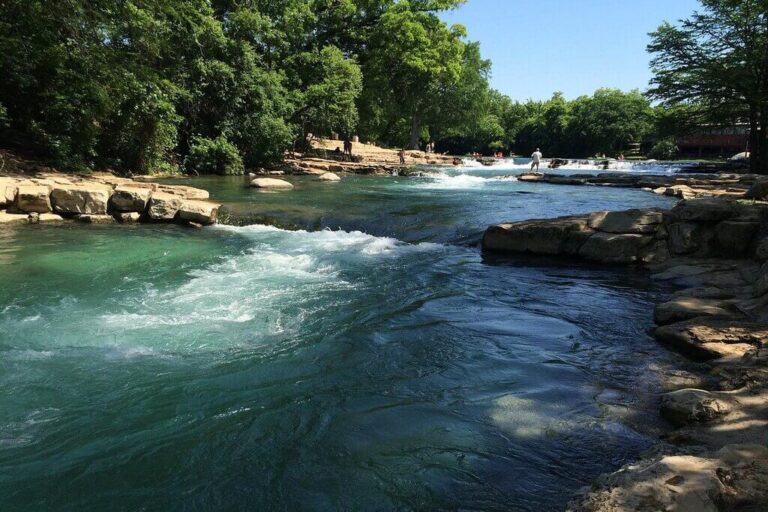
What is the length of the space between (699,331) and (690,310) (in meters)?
0.77

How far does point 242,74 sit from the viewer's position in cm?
2391

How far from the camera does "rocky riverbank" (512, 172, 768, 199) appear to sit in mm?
14820

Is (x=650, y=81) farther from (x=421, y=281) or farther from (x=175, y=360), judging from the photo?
(x=175, y=360)

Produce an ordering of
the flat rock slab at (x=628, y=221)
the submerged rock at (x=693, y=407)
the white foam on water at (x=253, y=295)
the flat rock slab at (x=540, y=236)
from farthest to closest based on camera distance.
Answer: the flat rock slab at (x=540, y=236)
the flat rock slab at (x=628, y=221)
the white foam on water at (x=253, y=295)
the submerged rock at (x=693, y=407)

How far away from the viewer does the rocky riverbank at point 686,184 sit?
14.8m

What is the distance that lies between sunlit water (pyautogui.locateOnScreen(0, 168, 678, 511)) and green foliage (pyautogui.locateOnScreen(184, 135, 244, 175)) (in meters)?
14.3

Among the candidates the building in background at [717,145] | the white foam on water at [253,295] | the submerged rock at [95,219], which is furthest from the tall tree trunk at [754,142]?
the submerged rock at [95,219]

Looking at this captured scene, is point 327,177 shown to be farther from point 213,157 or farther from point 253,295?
point 253,295

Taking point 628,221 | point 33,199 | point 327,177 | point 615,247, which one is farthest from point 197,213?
point 327,177

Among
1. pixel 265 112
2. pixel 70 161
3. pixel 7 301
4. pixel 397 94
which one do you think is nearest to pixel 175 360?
pixel 7 301

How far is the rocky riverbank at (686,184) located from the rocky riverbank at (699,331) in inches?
192

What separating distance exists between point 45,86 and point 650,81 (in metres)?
28.0

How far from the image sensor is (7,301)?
21.5 feet

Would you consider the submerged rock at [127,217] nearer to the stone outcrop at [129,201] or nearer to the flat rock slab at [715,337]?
the stone outcrop at [129,201]
